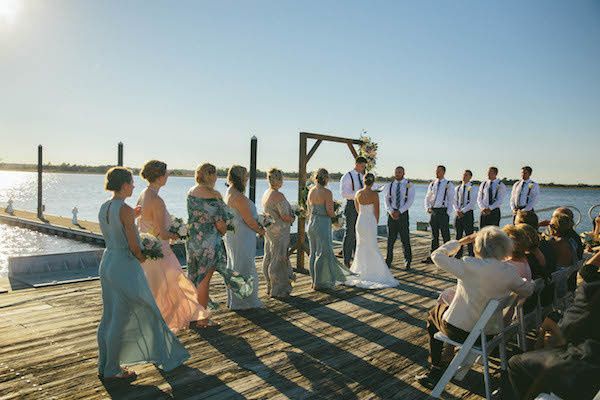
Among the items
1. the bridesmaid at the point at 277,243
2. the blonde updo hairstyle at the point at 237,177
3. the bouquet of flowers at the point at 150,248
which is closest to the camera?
the bouquet of flowers at the point at 150,248

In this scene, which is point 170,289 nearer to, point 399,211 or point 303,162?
point 303,162

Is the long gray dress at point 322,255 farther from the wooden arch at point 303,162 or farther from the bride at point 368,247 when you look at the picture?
the wooden arch at point 303,162

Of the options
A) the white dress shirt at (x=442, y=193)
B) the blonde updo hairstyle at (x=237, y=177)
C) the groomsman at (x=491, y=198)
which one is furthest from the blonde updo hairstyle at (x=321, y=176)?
the groomsman at (x=491, y=198)

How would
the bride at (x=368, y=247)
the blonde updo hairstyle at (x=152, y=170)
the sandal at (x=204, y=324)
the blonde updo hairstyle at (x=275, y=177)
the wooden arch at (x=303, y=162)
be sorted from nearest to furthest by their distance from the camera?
the blonde updo hairstyle at (x=152, y=170), the sandal at (x=204, y=324), the blonde updo hairstyle at (x=275, y=177), the bride at (x=368, y=247), the wooden arch at (x=303, y=162)

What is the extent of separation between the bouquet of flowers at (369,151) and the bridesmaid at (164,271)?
5.55 m

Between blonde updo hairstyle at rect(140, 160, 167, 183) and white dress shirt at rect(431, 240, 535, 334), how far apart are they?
314cm

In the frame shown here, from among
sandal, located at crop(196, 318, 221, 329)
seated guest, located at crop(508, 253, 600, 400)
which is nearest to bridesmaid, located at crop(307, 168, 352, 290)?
sandal, located at crop(196, 318, 221, 329)

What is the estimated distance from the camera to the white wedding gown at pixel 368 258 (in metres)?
8.48

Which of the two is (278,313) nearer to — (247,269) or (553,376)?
(247,269)

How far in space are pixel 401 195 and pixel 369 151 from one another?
3.95ft

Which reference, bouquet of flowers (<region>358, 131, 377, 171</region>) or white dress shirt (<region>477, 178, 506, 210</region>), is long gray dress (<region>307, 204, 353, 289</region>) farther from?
white dress shirt (<region>477, 178, 506, 210</region>)

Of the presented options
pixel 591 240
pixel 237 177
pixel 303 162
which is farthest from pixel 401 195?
pixel 237 177

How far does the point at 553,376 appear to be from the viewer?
3062 mm

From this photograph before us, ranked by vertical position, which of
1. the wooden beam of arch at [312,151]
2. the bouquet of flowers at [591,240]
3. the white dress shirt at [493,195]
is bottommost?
the bouquet of flowers at [591,240]
